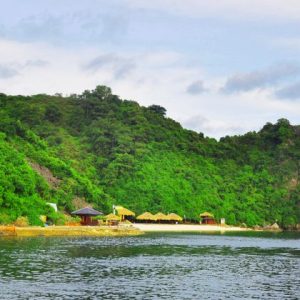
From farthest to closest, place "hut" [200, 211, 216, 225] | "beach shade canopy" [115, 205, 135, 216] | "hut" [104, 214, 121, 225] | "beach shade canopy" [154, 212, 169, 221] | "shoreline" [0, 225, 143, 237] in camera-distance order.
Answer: "hut" [200, 211, 216, 225]
"beach shade canopy" [154, 212, 169, 221]
"beach shade canopy" [115, 205, 135, 216]
"hut" [104, 214, 121, 225]
"shoreline" [0, 225, 143, 237]

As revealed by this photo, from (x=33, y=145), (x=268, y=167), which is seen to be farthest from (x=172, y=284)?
(x=268, y=167)

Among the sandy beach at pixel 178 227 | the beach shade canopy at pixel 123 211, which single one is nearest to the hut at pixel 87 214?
the sandy beach at pixel 178 227

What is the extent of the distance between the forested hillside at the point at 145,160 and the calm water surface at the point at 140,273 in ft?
131

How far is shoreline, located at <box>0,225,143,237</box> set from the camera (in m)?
66.4

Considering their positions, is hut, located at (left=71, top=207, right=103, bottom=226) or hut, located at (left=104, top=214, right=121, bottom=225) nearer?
hut, located at (left=71, top=207, right=103, bottom=226)

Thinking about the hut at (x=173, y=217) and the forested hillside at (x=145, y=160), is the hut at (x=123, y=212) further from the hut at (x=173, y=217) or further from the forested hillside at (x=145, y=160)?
the hut at (x=173, y=217)

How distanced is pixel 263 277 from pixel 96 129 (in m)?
93.6

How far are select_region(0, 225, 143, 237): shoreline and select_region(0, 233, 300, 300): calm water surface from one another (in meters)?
13.7

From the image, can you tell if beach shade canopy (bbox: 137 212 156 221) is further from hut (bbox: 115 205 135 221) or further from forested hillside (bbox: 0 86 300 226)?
forested hillside (bbox: 0 86 300 226)

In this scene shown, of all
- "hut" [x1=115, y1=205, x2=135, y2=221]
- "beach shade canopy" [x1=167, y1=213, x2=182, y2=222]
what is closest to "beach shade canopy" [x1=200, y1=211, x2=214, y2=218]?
"beach shade canopy" [x1=167, y1=213, x2=182, y2=222]

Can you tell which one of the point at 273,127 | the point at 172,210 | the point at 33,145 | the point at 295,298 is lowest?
the point at 295,298

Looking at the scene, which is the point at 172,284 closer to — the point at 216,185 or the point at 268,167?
the point at 216,185

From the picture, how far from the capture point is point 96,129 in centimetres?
12662

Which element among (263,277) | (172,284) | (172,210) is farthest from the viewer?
(172,210)
